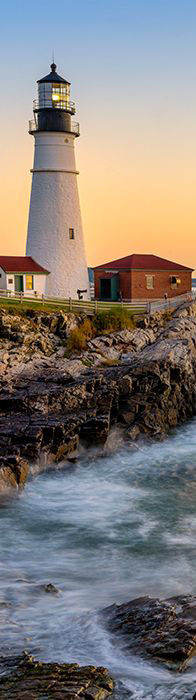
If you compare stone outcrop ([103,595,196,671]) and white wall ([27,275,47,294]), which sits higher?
white wall ([27,275,47,294])

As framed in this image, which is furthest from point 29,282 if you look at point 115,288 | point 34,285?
point 115,288

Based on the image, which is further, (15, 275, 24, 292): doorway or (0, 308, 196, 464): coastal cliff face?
(15, 275, 24, 292): doorway

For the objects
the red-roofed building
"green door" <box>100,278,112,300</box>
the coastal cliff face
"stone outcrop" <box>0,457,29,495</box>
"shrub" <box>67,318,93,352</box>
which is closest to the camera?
"stone outcrop" <box>0,457,29,495</box>

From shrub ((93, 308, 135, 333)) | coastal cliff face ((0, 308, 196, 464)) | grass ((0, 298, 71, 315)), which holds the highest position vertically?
grass ((0, 298, 71, 315))

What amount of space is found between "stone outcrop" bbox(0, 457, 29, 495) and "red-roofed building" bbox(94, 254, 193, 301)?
2255 centimetres

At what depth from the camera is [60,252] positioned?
35.8 metres

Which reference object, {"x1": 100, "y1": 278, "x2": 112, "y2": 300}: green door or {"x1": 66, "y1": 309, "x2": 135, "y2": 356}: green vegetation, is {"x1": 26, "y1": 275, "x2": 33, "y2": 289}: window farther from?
{"x1": 66, "y1": 309, "x2": 135, "y2": 356}: green vegetation

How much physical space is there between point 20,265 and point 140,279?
6593mm

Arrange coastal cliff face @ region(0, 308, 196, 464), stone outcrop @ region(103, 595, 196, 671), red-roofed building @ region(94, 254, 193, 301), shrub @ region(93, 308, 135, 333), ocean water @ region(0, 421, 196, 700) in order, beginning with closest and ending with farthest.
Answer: stone outcrop @ region(103, 595, 196, 671), ocean water @ region(0, 421, 196, 700), coastal cliff face @ region(0, 308, 196, 464), shrub @ region(93, 308, 135, 333), red-roofed building @ region(94, 254, 193, 301)

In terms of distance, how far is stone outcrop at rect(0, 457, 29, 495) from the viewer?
1496 cm

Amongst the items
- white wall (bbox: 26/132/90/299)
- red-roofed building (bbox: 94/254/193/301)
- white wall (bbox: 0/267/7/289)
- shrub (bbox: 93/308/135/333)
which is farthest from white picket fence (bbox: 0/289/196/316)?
white wall (bbox: 26/132/90/299)

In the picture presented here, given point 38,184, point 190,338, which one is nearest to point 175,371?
point 190,338

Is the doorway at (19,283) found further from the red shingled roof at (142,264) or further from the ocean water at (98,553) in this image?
the ocean water at (98,553)

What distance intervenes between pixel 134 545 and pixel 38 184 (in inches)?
1048
